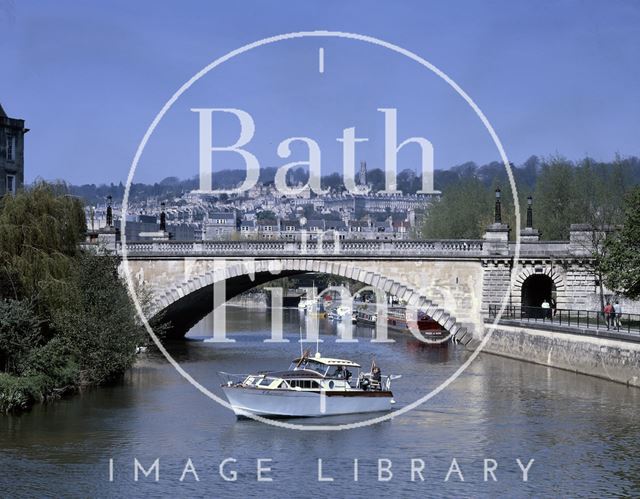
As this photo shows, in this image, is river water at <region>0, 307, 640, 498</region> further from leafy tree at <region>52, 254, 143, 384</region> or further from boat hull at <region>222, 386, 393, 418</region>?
leafy tree at <region>52, 254, 143, 384</region>

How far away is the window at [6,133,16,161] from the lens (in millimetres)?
69438

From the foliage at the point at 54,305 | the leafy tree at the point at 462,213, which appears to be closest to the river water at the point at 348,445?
the foliage at the point at 54,305

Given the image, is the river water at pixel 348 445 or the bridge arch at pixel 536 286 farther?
the bridge arch at pixel 536 286

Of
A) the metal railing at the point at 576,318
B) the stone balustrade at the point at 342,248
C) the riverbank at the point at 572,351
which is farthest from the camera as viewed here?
the stone balustrade at the point at 342,248

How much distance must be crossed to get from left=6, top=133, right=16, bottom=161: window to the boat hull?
28.1 m

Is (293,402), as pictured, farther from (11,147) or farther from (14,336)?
(11,147)

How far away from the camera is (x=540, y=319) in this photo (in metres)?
70.2

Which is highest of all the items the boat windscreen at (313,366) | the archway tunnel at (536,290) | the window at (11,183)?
the window at (11,183)

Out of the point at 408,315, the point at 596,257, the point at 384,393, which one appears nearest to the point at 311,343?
the point at 408,315

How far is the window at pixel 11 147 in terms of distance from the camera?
228 ft

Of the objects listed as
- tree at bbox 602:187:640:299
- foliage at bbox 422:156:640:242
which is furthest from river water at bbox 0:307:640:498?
foliage at bbox 422:156:640:242

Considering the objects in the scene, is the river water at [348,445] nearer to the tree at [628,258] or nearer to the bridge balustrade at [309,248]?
the tree at [628,258]

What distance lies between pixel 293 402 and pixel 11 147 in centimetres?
2991

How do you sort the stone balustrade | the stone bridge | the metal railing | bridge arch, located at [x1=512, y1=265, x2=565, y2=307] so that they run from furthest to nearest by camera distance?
the stone balustrade
bridge arch, located at [x1=512, y1=265, x2=565, y2=307]
the stone bridge
the metal railing
